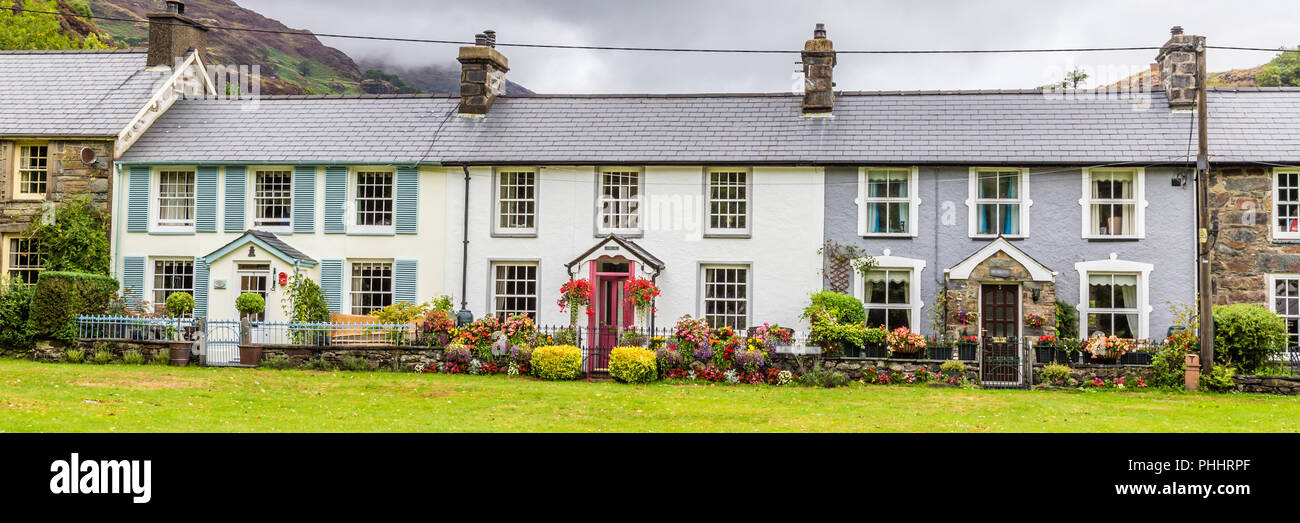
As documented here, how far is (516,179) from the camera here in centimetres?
2500

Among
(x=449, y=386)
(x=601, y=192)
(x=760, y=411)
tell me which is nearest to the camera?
(x=760, y=411)

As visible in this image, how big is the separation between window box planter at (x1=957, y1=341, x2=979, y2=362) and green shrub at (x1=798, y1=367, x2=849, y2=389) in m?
2.46

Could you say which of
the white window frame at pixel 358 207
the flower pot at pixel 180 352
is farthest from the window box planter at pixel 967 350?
the flower pot at pixel 180 352

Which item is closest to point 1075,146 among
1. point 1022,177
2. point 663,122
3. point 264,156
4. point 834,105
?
point 1022,177

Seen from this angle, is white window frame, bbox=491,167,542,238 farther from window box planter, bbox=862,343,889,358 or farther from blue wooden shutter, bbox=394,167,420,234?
window box planter, bbox=862,343,889,358

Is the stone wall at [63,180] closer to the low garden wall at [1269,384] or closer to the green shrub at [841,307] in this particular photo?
the green shrub at [841,307]

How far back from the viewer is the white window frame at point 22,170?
25.3 m

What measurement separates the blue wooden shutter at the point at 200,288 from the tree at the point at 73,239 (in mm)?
2150

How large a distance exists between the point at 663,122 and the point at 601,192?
2769 mm

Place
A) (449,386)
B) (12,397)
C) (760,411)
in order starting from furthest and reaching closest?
(449,386), (760,411), (12,397)

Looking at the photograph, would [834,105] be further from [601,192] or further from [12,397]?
[12,397]

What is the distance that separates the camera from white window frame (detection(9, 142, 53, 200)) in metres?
25.3

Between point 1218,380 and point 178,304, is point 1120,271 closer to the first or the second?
point 1218,380

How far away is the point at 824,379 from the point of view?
66.9 ft
